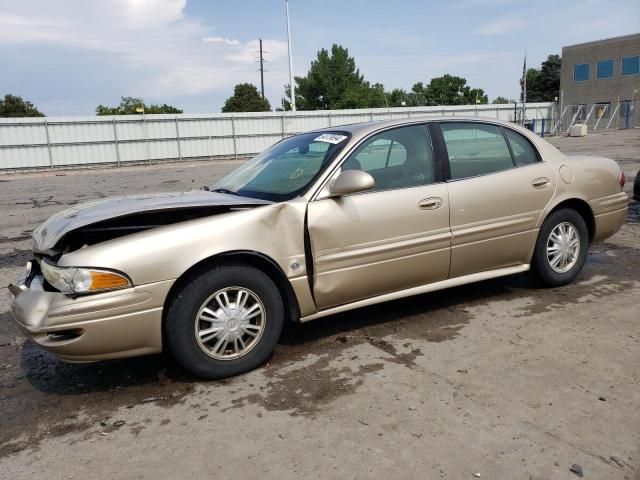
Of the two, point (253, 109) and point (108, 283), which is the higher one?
point (253, 109)

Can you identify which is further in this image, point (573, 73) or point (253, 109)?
point (253, 109)

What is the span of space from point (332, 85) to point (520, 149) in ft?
213

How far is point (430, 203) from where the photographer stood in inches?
153

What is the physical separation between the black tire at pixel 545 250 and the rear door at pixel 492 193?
0.12 meters

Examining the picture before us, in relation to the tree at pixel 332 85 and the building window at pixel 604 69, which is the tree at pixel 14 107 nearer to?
the tree at pixel 332 85

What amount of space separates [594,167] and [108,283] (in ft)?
13.3

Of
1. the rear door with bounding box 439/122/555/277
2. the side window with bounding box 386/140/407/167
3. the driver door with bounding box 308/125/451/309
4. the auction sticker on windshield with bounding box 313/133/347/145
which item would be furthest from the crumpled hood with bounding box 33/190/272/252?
the rear door with bounding box 439/122/555/277

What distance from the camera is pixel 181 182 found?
1677 cm

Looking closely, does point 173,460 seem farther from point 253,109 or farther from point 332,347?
point 253,109

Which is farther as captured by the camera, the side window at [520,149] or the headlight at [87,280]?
the side window at [520,149]

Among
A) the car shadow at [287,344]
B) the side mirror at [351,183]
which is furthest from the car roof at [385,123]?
the car shadow at [287,344]

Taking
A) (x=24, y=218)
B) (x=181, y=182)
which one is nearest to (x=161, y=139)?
(x=181, y=182)

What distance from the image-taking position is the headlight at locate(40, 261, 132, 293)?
289 cm

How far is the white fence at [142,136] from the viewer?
85.6 feet
